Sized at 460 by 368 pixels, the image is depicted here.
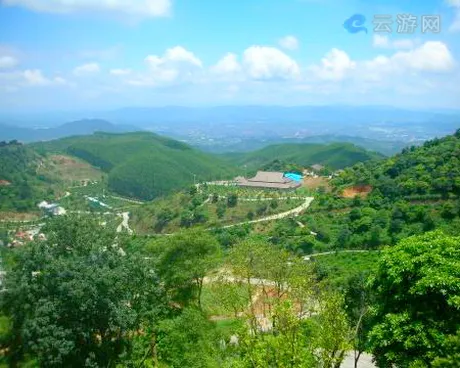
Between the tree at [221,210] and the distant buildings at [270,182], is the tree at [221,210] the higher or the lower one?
the lower one

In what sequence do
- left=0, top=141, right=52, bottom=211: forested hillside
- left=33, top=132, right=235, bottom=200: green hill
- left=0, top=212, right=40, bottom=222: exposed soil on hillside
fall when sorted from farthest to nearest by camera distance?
left=33, top=132, right=235, bottom=200: green hill
left=0, top=141, right=52, bottom=211: forested hillside
left=0, top=212, right=40, bottom=222: exposed soil on hillside

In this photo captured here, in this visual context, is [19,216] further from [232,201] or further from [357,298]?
[357,298]

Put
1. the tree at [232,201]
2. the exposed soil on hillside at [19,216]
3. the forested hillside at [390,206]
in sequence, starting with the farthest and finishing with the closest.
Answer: the exposed soil on hillside at [19,216], the tree at [232,201], the forested hillside at [390,206]

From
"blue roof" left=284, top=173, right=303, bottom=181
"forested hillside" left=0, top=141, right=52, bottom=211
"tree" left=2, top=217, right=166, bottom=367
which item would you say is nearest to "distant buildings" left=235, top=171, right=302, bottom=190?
"blue roof" left=284, top=173, right=303, bottom=181

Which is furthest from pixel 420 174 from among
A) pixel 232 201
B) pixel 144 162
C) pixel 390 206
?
pixel 144 162

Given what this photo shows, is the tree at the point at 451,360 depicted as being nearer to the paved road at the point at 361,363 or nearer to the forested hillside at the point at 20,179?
the paved road at the point at 361,363

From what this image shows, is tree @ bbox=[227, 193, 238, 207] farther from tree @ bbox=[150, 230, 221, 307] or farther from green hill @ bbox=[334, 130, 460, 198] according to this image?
tree @ bbox=[150, 230, 221, 307]

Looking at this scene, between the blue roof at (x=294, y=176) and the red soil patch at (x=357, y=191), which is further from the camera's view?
the blue roof at (x=294, y=176)

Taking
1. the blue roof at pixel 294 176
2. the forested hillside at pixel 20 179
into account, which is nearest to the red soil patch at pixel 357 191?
the blue roof at pixel 294 176
